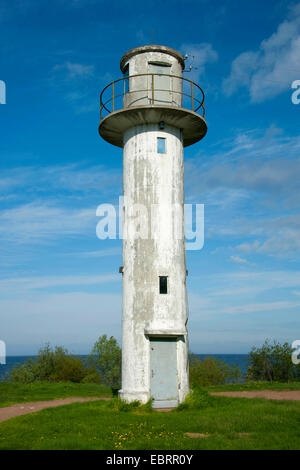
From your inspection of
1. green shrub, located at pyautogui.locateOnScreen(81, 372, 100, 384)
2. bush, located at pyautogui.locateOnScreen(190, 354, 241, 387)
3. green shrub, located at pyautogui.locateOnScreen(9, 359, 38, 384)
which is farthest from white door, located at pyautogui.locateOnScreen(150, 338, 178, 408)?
green shrub, located at pyautogui.locateOnScreen(9, 359, 38, 384)

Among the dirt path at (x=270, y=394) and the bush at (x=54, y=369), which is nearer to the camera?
the dirt path at (x=270, y=394)

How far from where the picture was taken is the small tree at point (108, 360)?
29.9 meters

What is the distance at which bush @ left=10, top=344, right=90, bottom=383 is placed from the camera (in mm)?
28562

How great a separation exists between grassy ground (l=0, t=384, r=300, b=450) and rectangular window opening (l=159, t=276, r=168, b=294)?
4.02 m

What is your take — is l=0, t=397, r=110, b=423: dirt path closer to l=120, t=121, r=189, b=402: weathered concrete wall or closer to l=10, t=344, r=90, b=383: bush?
l=120, t=121, r=189, b=402: weathered concrete wall

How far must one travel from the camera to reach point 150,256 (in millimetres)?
16094

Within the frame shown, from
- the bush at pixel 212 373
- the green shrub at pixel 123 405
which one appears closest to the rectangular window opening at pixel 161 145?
the green shrub at pixel 123 405

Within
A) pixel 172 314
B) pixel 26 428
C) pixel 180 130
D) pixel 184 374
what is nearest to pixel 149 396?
pixel 184 374

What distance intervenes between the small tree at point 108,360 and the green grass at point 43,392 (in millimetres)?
6673

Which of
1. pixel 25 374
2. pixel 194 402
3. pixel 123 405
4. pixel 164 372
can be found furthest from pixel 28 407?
pixel 25 374

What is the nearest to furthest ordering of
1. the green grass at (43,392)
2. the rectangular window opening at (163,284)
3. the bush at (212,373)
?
the rectangular window opening at (163,284) → the green grass at (43,392) → the bush at (212,373)

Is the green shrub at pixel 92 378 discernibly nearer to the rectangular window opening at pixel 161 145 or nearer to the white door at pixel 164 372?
the white door at pixel 164 372

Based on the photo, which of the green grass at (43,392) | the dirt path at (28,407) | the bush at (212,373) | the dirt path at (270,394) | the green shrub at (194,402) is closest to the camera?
the green shrub at (194,402)
